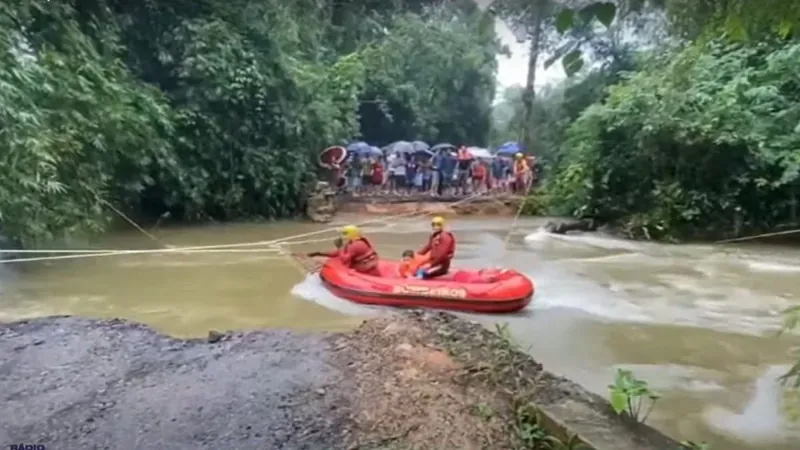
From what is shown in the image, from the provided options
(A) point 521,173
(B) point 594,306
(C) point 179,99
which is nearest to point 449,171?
(A) point 521,173

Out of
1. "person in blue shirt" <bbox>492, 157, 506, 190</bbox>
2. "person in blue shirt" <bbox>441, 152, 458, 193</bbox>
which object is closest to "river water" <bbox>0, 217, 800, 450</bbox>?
"person in blue shirt" <bbox>441, 152, 458, 193</bbox>

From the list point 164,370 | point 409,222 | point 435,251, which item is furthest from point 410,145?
point 164,370

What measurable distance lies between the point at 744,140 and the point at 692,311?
6.91 m

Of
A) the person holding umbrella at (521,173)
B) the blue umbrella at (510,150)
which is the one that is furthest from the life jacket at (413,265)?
the blue umbrella at (510,150)

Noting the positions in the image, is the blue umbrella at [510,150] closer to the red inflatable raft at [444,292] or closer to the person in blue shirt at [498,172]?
the person in blue shirt at [498,172]

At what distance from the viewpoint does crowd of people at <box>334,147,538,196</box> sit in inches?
784

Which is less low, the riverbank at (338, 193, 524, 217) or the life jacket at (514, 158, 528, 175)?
the life jacket at (514, 158, 528, 175)

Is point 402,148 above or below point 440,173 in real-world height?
above

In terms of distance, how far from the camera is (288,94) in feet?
50.5

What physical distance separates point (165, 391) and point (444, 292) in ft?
11.7

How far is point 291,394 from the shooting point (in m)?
3.98

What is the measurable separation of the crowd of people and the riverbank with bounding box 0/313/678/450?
47.9 ft

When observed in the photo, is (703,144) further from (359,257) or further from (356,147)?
(359,257)

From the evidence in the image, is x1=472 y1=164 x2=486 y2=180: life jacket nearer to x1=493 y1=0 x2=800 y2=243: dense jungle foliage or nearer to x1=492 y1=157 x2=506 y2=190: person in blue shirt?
x1=492 y1=157 x2=506 y2=190: person in blue shirt
